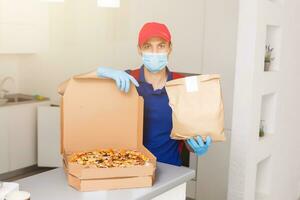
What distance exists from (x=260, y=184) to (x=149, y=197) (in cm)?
163

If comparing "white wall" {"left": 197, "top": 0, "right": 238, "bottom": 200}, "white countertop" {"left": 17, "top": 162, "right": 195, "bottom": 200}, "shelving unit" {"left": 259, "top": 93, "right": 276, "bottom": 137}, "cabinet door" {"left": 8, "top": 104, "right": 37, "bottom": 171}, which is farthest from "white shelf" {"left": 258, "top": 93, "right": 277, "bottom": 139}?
"cabinet door" {"left": 8, "top": 104, "right": 37, "bottom": 171}

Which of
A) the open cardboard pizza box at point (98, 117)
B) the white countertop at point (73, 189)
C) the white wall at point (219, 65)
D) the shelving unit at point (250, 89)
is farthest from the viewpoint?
the white wall at point (219, 65)

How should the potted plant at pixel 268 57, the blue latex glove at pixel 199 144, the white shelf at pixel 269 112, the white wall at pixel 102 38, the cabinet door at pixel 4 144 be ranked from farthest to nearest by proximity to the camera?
the cabinet door at pixel 4 144 → the white wall at pixel 102 38 → the white shelf at pixel 269 112 → the potted plant at pixel 268 57 → the blue latex glove at pixel 199 144

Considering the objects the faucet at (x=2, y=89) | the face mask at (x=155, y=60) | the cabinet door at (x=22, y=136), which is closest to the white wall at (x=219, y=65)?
the face mask at (x=155, y=60)

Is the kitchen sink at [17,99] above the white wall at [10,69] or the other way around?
the other way around

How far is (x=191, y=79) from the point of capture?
4.96 ft

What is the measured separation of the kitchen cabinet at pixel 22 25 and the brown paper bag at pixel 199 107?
324 centimetres

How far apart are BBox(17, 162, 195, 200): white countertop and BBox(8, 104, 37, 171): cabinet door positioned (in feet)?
9.82

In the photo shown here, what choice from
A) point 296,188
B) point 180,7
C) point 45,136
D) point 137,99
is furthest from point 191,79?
point 45,136

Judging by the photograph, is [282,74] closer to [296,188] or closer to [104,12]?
[296,188]

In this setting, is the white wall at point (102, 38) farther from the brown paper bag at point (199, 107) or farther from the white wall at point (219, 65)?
the brown paper bag at point (199, 107)

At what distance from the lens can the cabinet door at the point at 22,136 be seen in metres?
4.21

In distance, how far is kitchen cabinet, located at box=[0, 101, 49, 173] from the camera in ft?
13.6

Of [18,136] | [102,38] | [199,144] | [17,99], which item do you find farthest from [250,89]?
[17,99]
